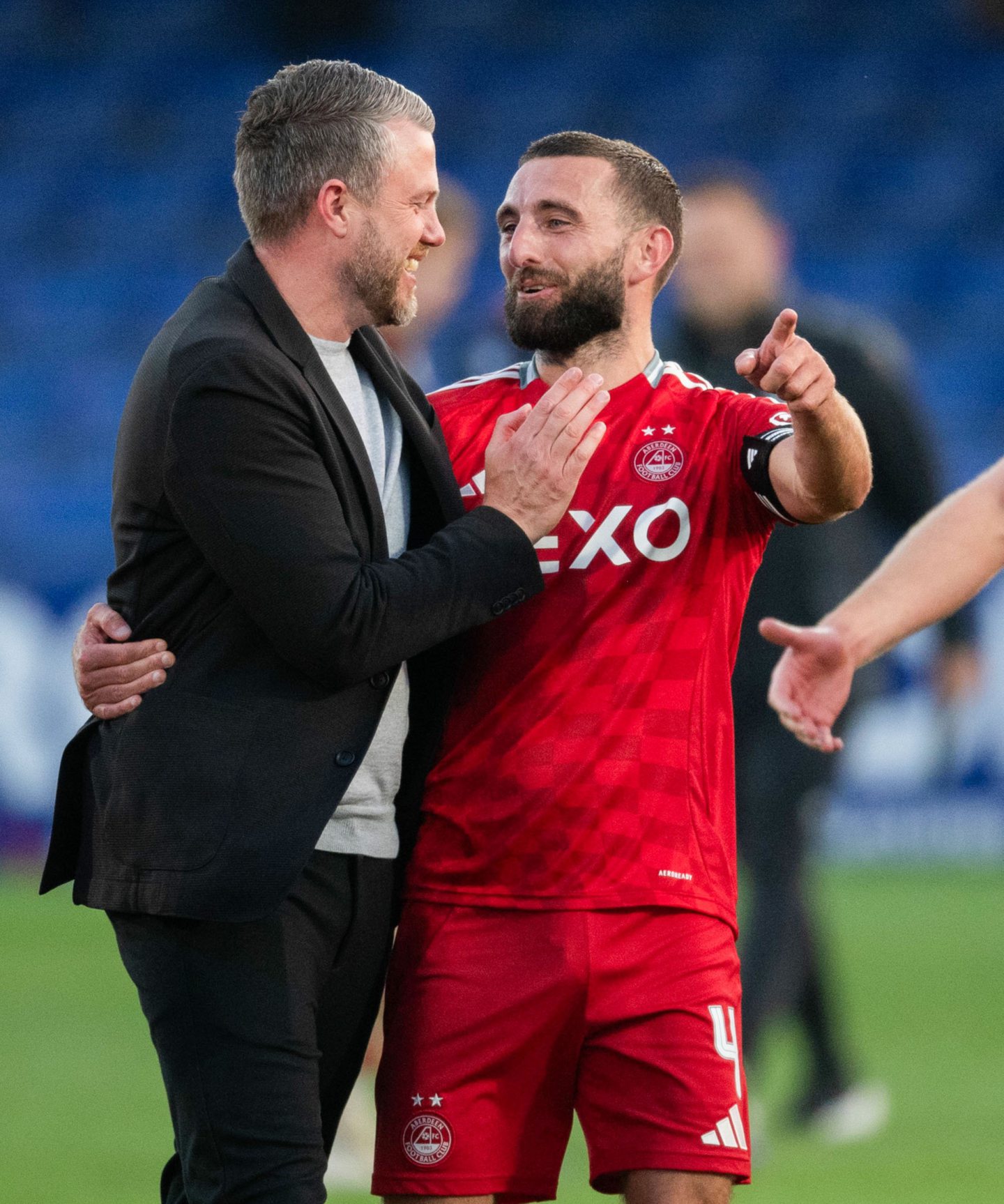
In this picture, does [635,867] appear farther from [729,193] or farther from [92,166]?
[92,166]

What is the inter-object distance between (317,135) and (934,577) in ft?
3.88

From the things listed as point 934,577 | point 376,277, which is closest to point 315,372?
point 376,277

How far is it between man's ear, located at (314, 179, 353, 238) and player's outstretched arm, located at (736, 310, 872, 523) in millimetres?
630

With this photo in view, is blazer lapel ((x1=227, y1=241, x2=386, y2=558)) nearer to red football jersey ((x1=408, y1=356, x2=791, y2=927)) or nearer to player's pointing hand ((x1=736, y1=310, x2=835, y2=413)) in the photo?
red football jersey ((x1=408, y1=356, x2=791, y2=927))

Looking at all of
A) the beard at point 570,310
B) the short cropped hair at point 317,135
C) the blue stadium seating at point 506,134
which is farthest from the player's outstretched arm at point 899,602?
the blue stadium seating at point 506,134

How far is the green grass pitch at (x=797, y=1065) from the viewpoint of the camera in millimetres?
4574

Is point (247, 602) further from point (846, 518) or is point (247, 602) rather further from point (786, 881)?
point (846, 518)

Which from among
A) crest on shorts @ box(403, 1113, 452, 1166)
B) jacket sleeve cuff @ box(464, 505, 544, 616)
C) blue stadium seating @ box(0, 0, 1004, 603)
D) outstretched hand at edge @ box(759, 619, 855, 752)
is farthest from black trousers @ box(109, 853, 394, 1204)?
blue stadium seating @ box(0, 0, 1004, 603)

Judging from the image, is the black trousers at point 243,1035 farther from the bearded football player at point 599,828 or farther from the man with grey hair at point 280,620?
the bearded football player at point 599,828

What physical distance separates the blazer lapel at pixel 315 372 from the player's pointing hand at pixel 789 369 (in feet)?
1.82

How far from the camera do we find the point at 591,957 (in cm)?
285

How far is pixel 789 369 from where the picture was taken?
2.64m

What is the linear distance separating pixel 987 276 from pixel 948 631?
275 inches

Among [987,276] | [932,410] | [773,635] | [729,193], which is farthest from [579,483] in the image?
[987,276]
